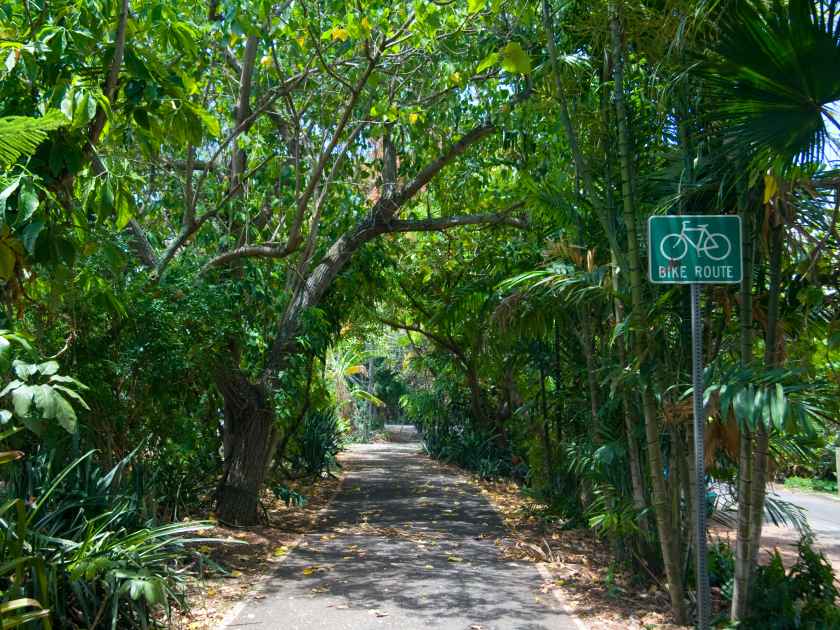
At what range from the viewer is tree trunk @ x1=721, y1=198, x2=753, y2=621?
17.9 ft

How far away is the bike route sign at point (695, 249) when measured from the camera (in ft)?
15.9

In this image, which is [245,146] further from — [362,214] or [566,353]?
[566,353]

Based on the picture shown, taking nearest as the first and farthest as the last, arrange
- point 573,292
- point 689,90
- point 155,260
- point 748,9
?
point 748,9
point 689,90
point 573,292
point 155,260

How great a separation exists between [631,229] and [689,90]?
3.70 feet

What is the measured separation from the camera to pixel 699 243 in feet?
16.0

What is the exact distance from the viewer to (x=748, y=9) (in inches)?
185

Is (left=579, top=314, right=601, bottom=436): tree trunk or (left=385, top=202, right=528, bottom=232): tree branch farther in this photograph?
(left=385, top=202, right=528, bottom=232): tree branch

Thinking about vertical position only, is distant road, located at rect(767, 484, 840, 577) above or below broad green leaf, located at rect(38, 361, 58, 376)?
below

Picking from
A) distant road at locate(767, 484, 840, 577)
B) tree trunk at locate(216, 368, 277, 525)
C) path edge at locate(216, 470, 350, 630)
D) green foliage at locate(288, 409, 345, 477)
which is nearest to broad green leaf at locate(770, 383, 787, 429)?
distant road at locate(767, 484, 840, 577)

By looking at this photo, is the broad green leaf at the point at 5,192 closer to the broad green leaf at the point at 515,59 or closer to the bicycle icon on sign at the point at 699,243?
the bicycle icon on sign at the point at 699,243

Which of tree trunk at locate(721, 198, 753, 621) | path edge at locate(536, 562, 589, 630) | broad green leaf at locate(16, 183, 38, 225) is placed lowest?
path edge at locate(536, 562, 589, 630)

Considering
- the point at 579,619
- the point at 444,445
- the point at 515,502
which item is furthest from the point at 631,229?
the point at 444,445

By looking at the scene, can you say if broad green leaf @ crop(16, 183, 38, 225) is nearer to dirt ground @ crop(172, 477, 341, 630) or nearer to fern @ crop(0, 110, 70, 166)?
fern @ crop(0, 110, 70, 166)

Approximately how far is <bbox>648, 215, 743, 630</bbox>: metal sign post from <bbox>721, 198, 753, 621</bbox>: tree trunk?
28.1 inches
